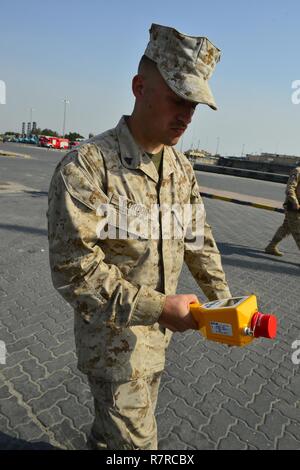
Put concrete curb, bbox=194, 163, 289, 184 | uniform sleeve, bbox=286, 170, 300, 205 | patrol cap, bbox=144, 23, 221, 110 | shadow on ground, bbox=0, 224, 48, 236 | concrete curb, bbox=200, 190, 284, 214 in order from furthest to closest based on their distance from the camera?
concrete curb, bbox=194, 163, 289, 184 < concrete curb, bbox=200, 190, 284, 214 < shadow on ground, bbox=0, 224, 48, 236 < uniform sleeve, bbox=286, 170, 300, 205 < patrol cap, bbox=144, 23, 221, 110

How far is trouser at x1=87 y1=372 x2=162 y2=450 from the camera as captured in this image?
168cm

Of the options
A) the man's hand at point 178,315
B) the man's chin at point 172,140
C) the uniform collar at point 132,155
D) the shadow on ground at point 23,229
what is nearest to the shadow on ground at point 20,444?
the man's hand at point 178,315

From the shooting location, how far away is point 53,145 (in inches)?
2141

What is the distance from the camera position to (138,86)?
160 cm

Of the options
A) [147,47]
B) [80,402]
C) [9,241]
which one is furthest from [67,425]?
[9,241]

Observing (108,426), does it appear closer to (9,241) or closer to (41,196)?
(9,241)

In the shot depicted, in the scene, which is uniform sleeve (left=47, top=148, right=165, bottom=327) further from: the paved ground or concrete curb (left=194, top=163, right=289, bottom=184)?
concrete curb (left=194, top=163, right=289, bottom=184)

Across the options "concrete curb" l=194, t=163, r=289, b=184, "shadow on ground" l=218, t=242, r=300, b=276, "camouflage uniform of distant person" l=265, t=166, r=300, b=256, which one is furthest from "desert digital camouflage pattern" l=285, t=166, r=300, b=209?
"concrete curb" l=194, t=163, r=289, b=184

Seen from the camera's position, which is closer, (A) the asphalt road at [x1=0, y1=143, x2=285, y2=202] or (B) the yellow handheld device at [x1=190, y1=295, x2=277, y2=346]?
(B) the yellow handheld device at [x1=190, y1=295, x2=277, y2=346]

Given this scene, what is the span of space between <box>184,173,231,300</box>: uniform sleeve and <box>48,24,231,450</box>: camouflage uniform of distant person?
0.11 meters

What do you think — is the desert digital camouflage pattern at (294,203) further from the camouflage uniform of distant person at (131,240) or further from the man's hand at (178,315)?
the man's hand at (178,315)

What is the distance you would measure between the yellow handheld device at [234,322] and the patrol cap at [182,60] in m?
0.78

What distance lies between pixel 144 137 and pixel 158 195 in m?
0.26

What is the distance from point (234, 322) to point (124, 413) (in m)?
0.72
